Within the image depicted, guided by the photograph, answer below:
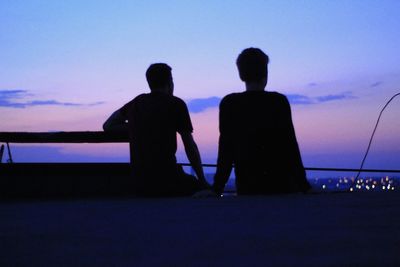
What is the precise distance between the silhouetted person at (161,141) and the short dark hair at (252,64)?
0.64 metres

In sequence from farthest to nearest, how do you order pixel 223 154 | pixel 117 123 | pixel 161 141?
pixel 117 123 → pixel 161 141 → pixel 223 154

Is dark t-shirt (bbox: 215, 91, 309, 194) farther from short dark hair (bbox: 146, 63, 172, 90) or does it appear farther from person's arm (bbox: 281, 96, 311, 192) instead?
short dark hair (bbox: 146, 63, 172, 90)

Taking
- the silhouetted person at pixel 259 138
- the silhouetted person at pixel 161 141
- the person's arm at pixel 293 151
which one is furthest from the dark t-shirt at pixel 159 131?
the person's arm at pixel 293 151

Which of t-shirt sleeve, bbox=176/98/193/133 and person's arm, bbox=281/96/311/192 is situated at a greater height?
t-shirt sleeve, bbox=176/98/193/133

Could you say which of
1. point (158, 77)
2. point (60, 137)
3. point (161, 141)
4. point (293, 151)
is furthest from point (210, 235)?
point (60, 137)

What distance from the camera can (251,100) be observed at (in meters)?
4.68

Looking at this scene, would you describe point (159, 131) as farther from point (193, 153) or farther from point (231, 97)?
point (231, 97)

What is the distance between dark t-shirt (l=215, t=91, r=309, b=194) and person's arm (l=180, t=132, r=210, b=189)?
44 cm

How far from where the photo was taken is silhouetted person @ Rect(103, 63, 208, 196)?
199 inches

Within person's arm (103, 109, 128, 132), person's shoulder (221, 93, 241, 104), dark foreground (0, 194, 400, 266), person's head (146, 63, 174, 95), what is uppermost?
person's head (146, 63, 174, 95)

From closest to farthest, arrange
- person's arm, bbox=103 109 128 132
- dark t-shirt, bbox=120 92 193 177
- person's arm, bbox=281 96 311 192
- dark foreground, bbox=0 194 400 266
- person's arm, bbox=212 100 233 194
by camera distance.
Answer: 1. dark foreground, bbox=0 194 400 266
2. person's arm, bbox=281 96 311 192
3. person's arm, bbox=212 100 233 194
4. dark t-shirt, bbox=120 92 193 177
5. person's arm, bbox=103 109 128 132

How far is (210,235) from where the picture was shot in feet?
7.96

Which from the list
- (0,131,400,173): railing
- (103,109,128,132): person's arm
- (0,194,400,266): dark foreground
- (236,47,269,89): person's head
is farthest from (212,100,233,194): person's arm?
(0,131,400,173): railing

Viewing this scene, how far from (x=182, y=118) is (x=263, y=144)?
29.4 inches
